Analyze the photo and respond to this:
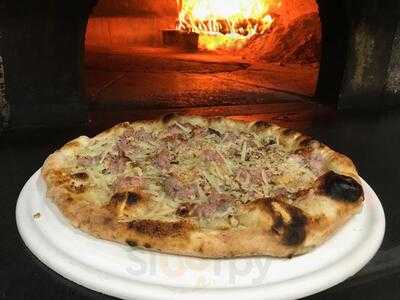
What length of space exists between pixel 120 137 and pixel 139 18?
3142mm

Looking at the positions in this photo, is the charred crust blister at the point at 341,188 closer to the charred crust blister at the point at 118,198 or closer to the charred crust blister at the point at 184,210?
the charred crust blister at the point at 184,210

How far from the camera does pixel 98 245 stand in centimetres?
121

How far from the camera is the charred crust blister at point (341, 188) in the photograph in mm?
1338

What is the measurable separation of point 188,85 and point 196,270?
233cm

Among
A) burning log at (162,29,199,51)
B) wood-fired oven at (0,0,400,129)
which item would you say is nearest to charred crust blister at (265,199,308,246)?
wood-fired oven at (0,0,400,129)

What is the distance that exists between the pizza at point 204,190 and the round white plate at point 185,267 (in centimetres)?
2

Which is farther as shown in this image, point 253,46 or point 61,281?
point 253,46

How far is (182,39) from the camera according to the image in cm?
452

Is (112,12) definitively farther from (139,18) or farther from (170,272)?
(170,272)

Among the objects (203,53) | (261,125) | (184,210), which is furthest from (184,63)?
(184,210)

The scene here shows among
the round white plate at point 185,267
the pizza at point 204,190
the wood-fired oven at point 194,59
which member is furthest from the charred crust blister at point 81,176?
the wood-fired oven at point 194,59

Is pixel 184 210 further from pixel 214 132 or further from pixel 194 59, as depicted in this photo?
pixel 194 59

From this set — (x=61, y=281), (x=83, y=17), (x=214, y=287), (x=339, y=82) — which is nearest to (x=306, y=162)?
(x=214, y=287)

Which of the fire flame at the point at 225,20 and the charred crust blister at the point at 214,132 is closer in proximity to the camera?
the charred crust blister at the point at 214,132
